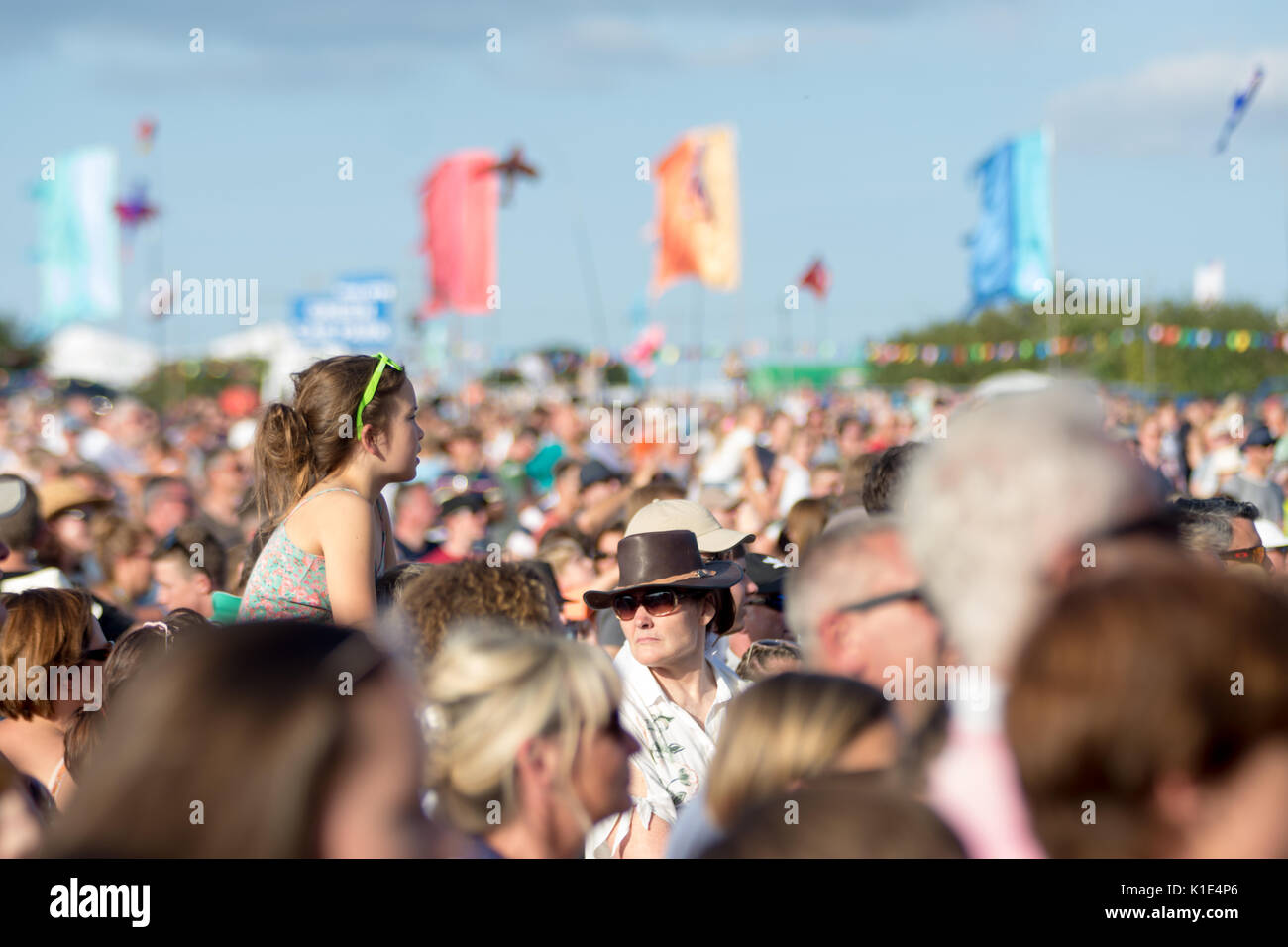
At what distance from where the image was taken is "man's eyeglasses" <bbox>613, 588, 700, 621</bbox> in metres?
4.11

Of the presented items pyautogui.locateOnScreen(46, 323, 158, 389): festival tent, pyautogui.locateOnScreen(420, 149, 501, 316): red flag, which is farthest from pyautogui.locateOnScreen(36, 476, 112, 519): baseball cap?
pyautogui.locateOnScreen(46, 323, 158, 389): festival tent

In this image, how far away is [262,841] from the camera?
1502 mm

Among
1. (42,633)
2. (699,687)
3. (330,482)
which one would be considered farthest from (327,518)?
(699,687)

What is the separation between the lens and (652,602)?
162 inches

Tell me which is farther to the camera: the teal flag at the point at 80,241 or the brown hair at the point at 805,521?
the teal flag at the point at 80,241

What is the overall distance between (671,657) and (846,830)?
2.49 metres

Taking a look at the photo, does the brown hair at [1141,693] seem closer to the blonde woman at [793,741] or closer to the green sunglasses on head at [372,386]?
the blonde woman at [793,741]

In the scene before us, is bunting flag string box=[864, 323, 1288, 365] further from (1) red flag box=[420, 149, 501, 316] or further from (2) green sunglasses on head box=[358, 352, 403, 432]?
(2) green sunglasses on head box=[358, 352, 403, 432]

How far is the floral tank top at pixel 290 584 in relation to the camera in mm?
3498

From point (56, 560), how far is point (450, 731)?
15.9 feet

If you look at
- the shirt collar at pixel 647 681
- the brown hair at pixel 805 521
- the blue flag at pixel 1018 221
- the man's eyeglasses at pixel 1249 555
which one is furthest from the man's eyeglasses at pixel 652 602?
the blue flag at pixel 1018 221

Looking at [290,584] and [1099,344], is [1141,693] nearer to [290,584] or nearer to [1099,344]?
[290,584]

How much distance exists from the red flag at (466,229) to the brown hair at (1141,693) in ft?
56.7
